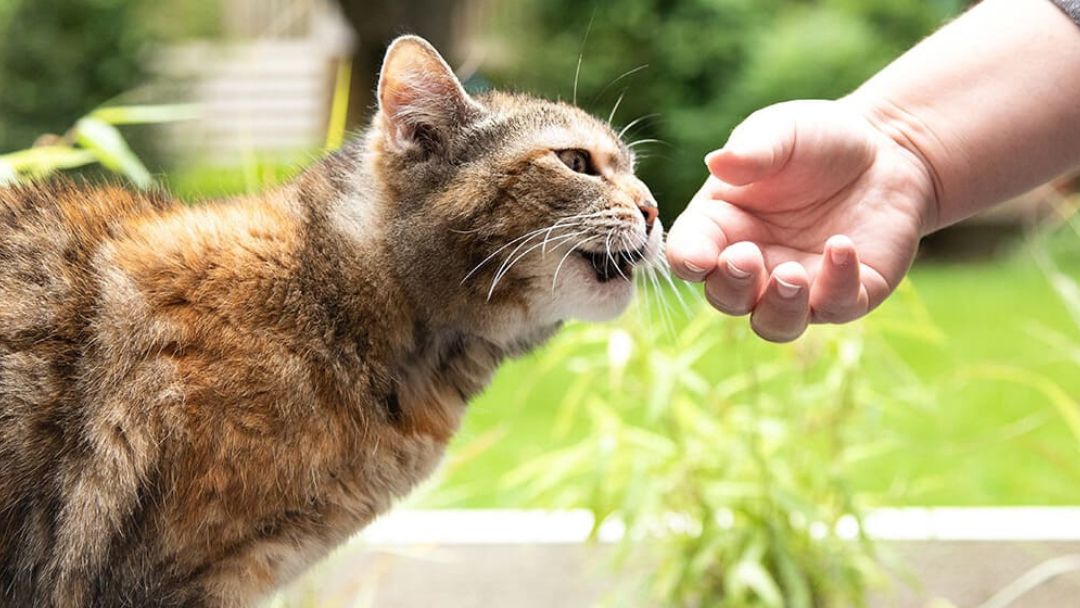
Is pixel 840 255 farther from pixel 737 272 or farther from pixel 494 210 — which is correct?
pixel 494 210

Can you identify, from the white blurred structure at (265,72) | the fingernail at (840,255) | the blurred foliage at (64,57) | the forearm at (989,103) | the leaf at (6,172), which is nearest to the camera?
the fingernail at (840,255)

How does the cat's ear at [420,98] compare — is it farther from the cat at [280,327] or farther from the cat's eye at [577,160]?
the cat's eye at [577,160]

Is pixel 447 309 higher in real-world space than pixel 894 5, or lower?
higher

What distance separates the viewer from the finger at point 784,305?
108 cm

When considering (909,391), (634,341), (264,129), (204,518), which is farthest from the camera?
(264,129)

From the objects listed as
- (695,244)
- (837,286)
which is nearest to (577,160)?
(695,244)

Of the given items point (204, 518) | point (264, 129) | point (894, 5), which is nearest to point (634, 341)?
point (204, 518)

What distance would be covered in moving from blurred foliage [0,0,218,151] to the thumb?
3.41 m

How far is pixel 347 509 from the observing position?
1222 mm

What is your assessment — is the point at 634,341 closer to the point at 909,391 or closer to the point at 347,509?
the point at 909,391

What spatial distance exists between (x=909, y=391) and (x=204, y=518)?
140 cm

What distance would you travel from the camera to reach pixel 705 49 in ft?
16.0

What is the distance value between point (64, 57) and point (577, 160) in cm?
347

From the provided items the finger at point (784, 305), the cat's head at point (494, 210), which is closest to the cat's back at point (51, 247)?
the cat's head at point (494, 210)
